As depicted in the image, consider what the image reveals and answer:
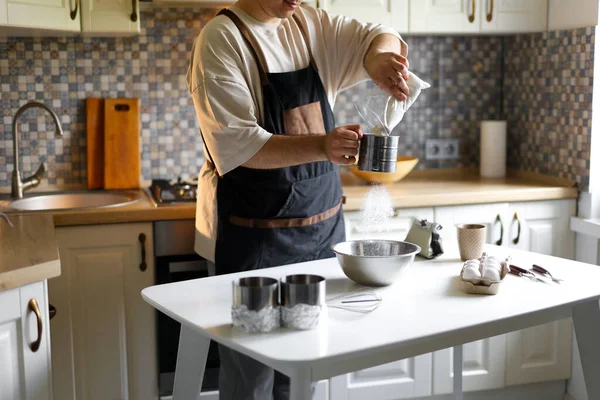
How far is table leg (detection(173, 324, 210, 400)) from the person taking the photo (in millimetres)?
1778

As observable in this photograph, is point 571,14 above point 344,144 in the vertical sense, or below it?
above

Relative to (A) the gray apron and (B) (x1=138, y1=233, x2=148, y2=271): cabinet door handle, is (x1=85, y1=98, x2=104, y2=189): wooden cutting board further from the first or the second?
(A) the gray apron

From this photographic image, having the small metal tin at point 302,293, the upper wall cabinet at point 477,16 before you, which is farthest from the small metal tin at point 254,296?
the upper wall cabinet at point 477,16

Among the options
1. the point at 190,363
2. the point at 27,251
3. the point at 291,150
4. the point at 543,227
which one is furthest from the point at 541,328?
the point at 27,251

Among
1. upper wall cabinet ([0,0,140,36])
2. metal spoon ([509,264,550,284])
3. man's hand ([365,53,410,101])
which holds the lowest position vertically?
metal spoon ([509,264,550,284])

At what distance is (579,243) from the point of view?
10.2ft

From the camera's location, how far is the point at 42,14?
262cm

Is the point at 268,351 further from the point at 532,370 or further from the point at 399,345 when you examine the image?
the point at 532,370

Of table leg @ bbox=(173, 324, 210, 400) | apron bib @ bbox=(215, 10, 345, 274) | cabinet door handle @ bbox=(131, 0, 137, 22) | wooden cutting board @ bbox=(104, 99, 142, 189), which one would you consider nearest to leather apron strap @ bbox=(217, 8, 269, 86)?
apron bib @ bbox=(215, 10, 345, 274)

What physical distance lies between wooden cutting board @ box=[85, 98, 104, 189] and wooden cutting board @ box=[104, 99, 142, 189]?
0.12 feet

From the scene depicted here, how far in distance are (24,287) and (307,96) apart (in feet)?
3.20

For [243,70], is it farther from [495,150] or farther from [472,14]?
[495,150]

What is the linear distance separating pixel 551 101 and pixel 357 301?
6.18 feet

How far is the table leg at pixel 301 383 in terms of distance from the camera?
143 centimetres
